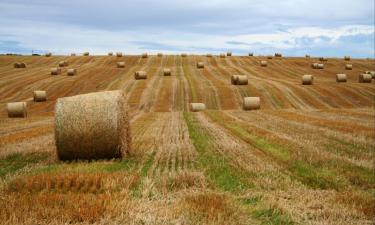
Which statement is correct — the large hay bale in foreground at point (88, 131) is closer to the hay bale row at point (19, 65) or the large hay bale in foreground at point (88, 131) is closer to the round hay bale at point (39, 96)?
the round hay bale at point (39, 96)

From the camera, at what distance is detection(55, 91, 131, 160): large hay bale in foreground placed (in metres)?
13.3

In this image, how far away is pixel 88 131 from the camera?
1343 centimetres

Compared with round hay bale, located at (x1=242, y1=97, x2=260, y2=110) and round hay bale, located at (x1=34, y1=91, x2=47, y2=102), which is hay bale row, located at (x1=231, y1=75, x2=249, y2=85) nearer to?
round hay bale, located at (x1=242, y1=97, x2=260, y2=110)

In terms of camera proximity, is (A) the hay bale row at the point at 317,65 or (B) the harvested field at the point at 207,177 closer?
(B) the harvested field at the point at 207,177

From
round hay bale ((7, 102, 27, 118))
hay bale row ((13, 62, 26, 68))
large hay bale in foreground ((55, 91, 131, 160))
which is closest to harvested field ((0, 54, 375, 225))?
large hay bale in foreground ((55, 91, 131, 160))

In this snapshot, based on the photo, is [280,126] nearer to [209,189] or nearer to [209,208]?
[209,189]

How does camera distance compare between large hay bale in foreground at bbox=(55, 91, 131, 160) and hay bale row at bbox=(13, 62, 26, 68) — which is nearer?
large hay bale in foreground at bbox=(55, 91, 131, 160)

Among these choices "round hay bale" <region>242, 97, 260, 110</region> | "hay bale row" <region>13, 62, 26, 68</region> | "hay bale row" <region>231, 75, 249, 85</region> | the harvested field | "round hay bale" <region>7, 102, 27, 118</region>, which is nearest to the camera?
the harvested field

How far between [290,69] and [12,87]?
34580mm

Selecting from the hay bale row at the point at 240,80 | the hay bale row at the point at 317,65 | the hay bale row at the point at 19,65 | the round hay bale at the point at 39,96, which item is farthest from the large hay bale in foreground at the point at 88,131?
the hay bale row at the point at 19,65

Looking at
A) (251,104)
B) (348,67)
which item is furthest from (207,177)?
(348,67)

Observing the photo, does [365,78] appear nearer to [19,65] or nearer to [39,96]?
[39,96]

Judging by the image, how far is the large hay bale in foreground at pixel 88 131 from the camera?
13.3m

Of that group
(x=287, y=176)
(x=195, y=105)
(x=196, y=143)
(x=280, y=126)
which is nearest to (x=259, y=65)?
(x=195, y=105)
